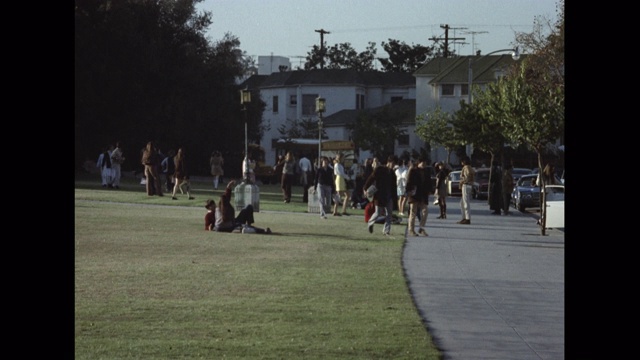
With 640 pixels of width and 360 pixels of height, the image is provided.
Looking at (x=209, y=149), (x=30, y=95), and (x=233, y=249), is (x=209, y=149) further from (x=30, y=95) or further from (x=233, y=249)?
(x=30, y=95)

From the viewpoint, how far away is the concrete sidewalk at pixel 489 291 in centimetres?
1302

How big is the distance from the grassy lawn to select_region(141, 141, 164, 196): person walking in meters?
12.2

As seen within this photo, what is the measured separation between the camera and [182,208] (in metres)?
40.7

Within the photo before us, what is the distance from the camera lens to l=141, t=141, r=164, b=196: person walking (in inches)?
1742

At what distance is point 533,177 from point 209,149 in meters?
26.8

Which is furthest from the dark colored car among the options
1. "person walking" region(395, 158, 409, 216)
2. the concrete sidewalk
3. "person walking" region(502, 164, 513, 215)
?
the concrete sidewalk

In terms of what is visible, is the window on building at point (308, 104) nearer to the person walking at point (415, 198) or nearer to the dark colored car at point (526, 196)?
the dark colored car at point (526, 196)

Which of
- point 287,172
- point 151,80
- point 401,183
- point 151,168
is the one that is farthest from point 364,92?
point 401,183

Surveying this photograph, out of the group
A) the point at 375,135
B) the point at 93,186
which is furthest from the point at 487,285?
the point at 375,135

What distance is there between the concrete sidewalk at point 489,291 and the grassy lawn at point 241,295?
36 cm

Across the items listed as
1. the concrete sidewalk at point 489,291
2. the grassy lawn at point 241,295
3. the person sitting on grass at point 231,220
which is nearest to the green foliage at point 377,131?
the concrete sidewalk at point 489,291

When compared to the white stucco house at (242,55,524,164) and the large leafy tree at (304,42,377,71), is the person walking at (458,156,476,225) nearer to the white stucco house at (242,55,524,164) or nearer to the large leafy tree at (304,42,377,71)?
the white stucco house at (242,55,524,164)

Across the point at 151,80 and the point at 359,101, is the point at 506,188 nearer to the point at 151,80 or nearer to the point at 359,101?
the point at 151,80

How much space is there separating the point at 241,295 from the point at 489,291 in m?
3.50
